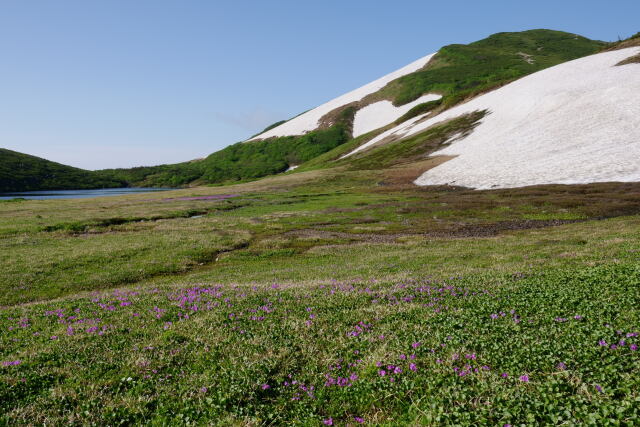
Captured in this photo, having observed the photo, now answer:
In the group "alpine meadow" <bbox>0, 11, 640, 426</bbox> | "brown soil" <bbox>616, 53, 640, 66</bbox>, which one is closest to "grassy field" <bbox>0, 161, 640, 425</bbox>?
"alpine meadow" <bbox>0, 11, 640, 426</bbox>

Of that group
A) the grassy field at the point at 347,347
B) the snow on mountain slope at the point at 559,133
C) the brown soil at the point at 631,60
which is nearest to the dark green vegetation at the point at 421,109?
the snow on mountain slope at the point at 559,133

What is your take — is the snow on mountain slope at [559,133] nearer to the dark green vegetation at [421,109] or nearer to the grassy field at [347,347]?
the dark green vegetation at [421,109]

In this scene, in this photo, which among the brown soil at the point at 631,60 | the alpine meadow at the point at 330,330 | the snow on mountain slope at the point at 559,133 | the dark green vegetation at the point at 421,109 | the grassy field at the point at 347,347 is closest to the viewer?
the grassy field at the point at 347,347

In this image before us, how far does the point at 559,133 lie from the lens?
3546 inches

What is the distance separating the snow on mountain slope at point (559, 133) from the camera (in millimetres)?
71769

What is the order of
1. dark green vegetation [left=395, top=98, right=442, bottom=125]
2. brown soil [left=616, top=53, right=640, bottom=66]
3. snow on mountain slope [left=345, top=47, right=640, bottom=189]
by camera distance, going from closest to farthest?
snow on mountain slope [left=345, top=47, right=640, bottom=189], brown soil [left=616, top=53, right=640, bottom=66], dark green vegetation [left=395, top=98, right=442, bottom=125]

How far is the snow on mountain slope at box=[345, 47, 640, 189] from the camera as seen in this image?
7177 centimetres

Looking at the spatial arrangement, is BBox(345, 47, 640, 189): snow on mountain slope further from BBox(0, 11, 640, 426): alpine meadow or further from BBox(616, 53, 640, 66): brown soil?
BBox(0, 11, 640, 426): alpine meadow

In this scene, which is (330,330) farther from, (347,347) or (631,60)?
(631,60)

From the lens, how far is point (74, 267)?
103ft

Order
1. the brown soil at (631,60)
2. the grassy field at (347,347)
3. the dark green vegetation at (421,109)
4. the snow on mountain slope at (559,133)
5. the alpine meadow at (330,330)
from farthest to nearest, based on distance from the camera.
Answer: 1. the dark green vegetation at (421,109)
2. the brown soil at (631,60)
3. the snow on mountain slope at (559,133)
4. the alpine meadow at (330,330)
5. the grassy field at (347,347)

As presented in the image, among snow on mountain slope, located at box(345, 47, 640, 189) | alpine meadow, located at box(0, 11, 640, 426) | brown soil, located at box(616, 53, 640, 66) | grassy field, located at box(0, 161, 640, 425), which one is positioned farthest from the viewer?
brown soil, located at box(616, 53, 640, 66)

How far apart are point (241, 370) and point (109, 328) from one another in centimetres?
670

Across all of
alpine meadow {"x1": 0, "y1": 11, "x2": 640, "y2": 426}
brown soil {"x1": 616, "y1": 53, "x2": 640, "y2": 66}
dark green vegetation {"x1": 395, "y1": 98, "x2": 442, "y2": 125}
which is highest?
dark green vegetation {"x1": 395, "y1": 98, "x2": 442, "y2": 125}
